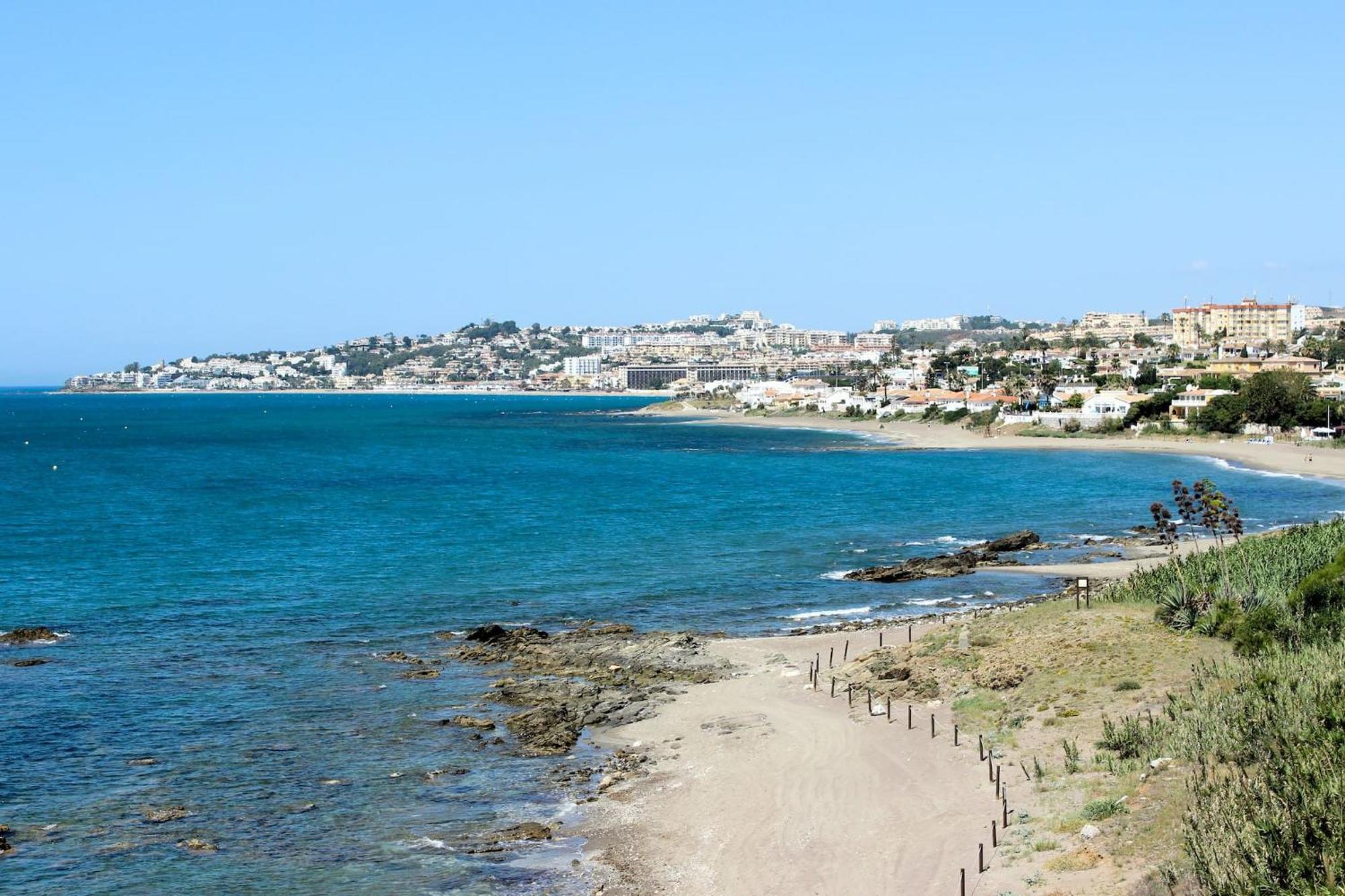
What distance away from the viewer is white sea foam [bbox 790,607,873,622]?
115 ft

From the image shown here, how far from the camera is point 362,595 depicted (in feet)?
128

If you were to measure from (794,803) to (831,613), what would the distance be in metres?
15.8

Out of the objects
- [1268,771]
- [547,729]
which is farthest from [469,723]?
A: [1268,771]

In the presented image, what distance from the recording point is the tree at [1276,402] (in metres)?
97.1

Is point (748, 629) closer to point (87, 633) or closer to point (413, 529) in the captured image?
point (87, 633)

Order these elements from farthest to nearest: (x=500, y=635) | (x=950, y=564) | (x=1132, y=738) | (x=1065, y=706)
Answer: (x=950, y=564) < (x=500, y=635) < (x=1065, y=706) < (x=1132, y=738)

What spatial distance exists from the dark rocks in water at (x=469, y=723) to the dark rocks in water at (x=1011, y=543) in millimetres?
25960

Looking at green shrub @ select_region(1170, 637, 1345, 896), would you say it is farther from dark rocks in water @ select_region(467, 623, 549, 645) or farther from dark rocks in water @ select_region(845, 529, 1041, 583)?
dark rocks in water @ select_region(845, 529, 1041, 583)

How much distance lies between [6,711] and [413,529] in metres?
28.8

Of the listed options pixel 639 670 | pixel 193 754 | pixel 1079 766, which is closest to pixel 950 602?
Answer: pixel 639 670

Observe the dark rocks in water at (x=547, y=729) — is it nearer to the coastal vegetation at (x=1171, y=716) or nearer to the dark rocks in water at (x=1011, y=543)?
the coastal vegetation at (x=1171, y=716)

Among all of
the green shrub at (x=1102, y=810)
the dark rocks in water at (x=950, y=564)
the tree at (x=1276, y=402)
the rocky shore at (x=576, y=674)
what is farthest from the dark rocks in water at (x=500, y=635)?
the tree at (x=1276, y=402)

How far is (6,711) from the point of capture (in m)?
25.6

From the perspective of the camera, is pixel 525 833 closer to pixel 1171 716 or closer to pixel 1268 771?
pixel 1171 716
